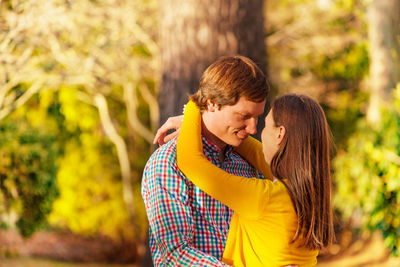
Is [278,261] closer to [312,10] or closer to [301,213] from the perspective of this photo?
[301,213]

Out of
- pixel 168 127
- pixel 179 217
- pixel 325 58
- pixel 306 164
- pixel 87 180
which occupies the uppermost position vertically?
pixel 168 127

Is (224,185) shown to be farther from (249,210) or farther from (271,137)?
(271,137)

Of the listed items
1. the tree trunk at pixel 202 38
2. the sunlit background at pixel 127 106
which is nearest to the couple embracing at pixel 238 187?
the tree trunk at pixel 202 38

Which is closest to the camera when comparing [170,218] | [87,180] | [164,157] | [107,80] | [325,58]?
[170,218]

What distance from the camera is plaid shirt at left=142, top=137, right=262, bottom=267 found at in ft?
7.71

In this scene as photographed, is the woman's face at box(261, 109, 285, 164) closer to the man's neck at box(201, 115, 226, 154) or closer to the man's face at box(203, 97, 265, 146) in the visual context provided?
the man's face at box(203, 97, 265, 146)

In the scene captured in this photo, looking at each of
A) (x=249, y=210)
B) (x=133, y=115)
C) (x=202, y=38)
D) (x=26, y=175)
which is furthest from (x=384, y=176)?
(x=133, y=115)

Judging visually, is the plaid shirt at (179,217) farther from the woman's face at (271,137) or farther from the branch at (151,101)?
the branch at (151,101)

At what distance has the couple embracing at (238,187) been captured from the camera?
2.38 meters

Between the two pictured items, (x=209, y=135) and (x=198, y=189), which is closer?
(x=198, y=189)

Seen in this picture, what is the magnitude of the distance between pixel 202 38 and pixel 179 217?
2814mm

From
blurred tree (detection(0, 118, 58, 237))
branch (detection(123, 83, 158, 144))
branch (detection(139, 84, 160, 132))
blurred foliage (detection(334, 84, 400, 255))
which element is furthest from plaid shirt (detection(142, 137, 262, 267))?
branch (detection(139, 84, 160, 132))

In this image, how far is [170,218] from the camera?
235cm

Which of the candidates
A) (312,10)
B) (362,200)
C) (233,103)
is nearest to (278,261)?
(233,103)
